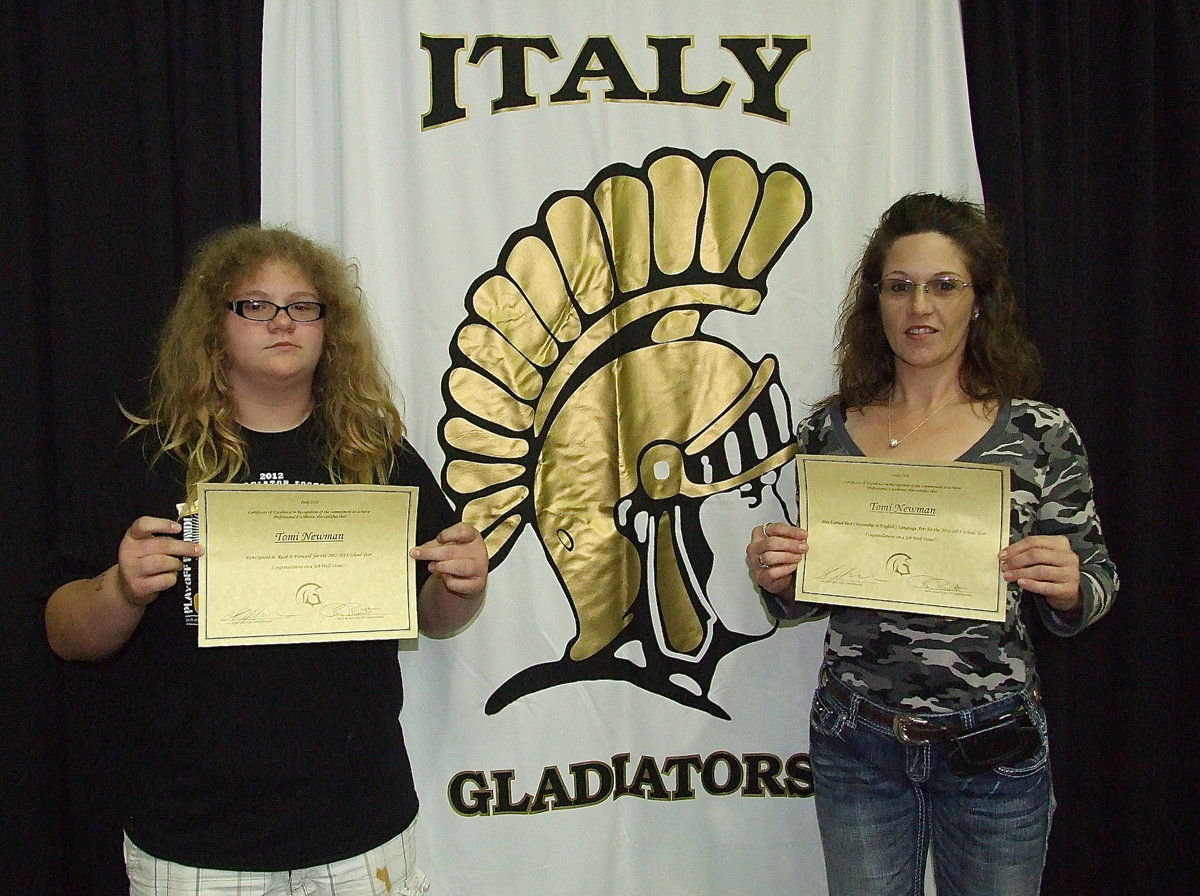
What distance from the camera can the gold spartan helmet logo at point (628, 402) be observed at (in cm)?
204

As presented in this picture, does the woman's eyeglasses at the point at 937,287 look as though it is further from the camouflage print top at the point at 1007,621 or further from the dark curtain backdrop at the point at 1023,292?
the dark curtain backdrop at the point at 1023,292

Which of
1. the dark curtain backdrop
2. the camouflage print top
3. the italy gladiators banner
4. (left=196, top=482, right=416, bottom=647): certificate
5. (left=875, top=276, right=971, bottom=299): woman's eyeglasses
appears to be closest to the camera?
(left=196, top=482, right=416, bottom=647): certificate

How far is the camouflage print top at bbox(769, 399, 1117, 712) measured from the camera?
4.73ft

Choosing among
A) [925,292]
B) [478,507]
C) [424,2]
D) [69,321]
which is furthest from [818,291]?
[69,321]

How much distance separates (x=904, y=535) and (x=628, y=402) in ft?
2.54

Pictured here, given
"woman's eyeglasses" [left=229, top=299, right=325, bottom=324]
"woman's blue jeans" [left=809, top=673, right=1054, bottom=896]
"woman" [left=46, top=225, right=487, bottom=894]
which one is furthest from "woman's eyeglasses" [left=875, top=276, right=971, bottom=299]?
"woman's eyeglasses" [left=229, top=299, right=325, bottom=324]

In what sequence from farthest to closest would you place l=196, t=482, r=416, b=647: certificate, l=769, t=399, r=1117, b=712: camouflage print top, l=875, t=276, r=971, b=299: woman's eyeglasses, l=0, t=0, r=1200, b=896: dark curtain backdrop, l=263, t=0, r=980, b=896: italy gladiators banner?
1. l=263, t=0, r=980, b=896: italy gladiators banner
2. l=0, t=0, r=1200, b=896: dark curtain backdrop
3. l=875, t=276, r=971, b=299: woman's eyeglasses
4. l=769, t=399, r=1117, b=712: camouflage print top
5. l=196, t=482, r=416, b=647: certificate

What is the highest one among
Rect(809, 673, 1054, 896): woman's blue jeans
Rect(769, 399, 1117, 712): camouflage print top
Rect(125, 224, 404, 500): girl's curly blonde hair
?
Rect(125, 224, 404, 500): girl's curly blonde hair

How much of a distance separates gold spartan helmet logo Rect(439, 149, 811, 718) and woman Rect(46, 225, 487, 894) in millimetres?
492

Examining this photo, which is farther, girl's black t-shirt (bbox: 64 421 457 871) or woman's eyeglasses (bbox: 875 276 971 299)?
woman's eyeglasses (bbox: 875 276 971 299)

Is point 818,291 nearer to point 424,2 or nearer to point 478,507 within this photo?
point 478,507

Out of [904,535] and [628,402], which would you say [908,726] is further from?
[628,402]

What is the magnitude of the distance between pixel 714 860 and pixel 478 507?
992 mm
